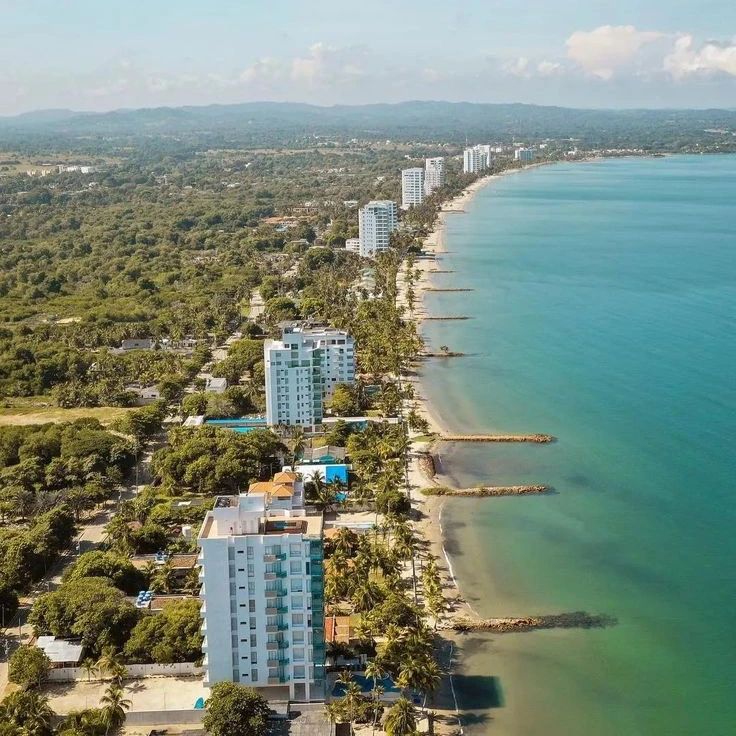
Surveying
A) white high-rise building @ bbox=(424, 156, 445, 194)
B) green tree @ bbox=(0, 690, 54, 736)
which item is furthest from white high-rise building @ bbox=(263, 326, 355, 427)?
white high-rise building @ bbox=(424, 156, 445, 194)

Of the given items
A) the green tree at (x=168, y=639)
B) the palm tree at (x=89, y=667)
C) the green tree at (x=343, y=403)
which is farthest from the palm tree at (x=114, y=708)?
the green tree at (x=343, y=403)

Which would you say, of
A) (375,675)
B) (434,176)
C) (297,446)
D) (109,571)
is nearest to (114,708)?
(375,675)

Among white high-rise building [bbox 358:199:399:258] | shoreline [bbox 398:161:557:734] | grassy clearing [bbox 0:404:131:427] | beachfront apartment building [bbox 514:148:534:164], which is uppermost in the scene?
beachfront apartment building [bbox 514:148:534:164]

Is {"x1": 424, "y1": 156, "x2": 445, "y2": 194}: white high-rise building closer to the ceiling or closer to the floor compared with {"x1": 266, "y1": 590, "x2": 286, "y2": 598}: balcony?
closer to the ceiling

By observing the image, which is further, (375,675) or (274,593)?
(375,675)

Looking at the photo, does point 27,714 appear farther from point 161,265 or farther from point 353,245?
point 353,245

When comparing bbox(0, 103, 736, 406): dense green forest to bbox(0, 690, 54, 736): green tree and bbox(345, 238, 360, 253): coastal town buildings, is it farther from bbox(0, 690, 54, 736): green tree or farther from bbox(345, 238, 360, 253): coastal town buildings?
bbox(0, 690, 54, 736): green tree

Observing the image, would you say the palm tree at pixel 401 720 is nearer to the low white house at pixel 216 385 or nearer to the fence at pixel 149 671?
the fence at pixel 149 671
